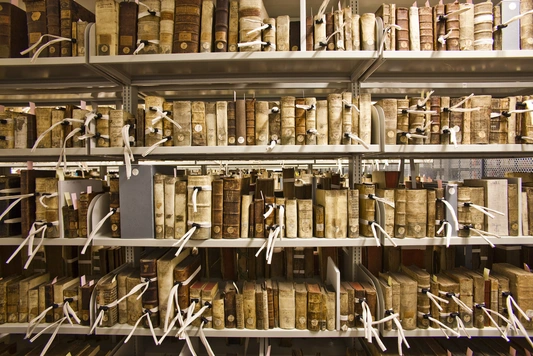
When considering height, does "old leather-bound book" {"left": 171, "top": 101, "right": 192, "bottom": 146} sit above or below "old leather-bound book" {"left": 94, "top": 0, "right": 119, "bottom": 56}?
below

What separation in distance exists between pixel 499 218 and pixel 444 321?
59cm

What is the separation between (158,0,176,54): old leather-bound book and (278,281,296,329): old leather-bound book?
137cm

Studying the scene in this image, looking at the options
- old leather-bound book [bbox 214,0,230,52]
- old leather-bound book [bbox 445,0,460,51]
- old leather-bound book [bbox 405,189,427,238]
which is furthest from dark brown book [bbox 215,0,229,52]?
old leather-bound book [bbox 405,189,427,238]

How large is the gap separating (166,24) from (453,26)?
145 centimetres

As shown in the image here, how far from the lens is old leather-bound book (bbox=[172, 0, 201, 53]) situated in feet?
4.45

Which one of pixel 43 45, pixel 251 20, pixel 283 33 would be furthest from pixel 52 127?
pixel 283 33

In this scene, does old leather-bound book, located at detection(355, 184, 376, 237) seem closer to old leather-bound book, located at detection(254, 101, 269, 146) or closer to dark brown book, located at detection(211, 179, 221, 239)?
old leather-bound book, located at detection(254, 101, 269, 146)

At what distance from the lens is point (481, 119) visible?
1.37 m

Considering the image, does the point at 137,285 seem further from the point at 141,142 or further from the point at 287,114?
the point at 287,114

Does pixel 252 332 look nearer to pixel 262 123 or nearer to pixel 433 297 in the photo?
pixel 433 297

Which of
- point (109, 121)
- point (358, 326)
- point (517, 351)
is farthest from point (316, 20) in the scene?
point (517, 351)

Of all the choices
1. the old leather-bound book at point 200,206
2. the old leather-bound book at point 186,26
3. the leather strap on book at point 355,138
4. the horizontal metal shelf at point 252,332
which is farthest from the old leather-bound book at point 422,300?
the old leather-bound book at point 186,26

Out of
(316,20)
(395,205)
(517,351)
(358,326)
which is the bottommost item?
(517,351)

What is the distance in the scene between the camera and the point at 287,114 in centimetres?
136
